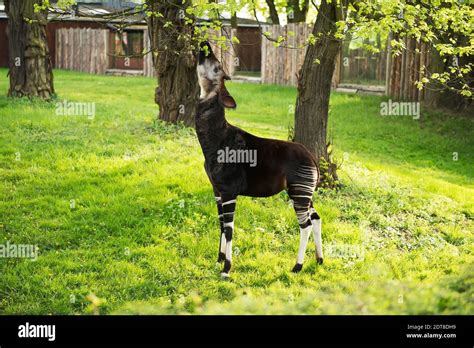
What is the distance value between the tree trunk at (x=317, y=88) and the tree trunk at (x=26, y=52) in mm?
9691

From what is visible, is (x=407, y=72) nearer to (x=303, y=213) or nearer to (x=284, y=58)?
(x=284, y=58)

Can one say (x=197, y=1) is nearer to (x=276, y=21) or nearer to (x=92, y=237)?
(x=92, y=237)

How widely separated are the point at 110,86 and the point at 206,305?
64.7 ft

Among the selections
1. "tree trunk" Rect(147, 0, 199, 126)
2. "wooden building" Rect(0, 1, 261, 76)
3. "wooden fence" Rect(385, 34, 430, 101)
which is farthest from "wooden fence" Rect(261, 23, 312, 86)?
"tree trunk" Rect(147, 0, 199, 126)

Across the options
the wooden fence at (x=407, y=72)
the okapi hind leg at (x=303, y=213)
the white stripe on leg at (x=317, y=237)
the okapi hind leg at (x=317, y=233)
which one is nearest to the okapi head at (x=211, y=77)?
the okapi hind leg at (x=303, y=213)

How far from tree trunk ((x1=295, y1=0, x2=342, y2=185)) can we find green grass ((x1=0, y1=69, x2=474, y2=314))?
3.35 ft

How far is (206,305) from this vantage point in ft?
23.2

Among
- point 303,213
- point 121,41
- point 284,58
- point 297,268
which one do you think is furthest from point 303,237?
point 121,41

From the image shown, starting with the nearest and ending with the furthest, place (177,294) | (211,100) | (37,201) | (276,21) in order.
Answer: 1. (211,100)
2. (177,294)
3. (37,201)
4. (276,21)

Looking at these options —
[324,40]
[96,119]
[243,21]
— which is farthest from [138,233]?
[243,21]

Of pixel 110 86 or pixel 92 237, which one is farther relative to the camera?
pixel 110 86

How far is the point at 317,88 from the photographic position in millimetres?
10258

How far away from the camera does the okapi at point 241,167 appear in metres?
6.96

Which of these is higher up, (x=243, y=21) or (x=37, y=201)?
(x=243, y=21)
